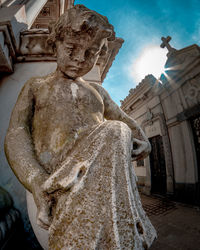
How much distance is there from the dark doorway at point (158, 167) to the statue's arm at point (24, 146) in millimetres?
7274

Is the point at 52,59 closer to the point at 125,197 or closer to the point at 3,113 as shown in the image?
the point at 3,113

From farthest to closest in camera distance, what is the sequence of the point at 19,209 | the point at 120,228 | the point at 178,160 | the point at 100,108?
1. the point at 178,160
2. the point at 19,209
3. the point at 100,108
4. the point at 120,228

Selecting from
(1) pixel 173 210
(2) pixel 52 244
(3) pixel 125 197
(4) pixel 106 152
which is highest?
(4) pixel 106 152

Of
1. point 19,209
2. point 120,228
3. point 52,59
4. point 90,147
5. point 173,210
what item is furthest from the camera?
point 173,210

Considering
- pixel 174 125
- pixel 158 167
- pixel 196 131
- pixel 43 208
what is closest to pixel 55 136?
pixel 43 208

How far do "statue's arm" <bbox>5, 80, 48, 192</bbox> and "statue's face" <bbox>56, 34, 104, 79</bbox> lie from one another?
0.25m

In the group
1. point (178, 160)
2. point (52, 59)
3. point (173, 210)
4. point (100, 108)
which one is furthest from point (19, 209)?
point (178, 160)

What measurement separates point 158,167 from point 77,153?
25.0 feet

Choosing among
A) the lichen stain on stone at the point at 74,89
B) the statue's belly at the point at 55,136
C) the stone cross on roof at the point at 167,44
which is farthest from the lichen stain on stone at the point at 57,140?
the stone cross on roof at the point at 167,44

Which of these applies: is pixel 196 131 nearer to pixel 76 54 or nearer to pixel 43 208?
pixel 76 54

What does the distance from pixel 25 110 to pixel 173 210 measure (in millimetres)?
5116

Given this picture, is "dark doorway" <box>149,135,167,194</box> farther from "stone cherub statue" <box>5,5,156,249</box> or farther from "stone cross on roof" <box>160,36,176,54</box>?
"stone cherub statue" <box>5,5,156,249</box>

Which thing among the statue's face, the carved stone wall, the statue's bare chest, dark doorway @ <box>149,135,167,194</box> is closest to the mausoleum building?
dark doorway @ <box>149,135,167,194</box>

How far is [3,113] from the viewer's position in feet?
3.88
